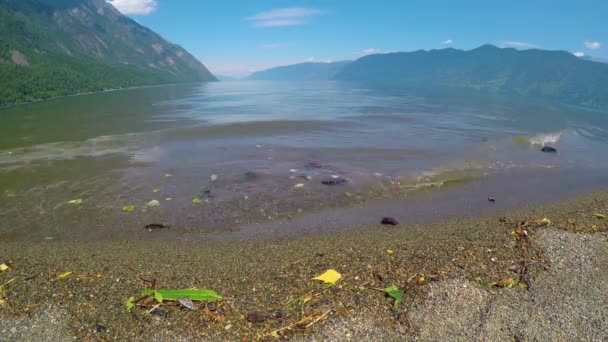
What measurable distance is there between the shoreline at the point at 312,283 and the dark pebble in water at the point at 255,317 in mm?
20

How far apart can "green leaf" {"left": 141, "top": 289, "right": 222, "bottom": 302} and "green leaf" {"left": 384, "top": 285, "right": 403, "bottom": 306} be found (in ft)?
10.4

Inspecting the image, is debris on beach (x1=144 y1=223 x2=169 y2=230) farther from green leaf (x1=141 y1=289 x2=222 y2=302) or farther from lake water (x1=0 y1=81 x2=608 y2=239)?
green leaf (x1=141 y1=289 x2=222 y2=302)

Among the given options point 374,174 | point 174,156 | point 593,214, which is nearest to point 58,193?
point 174,156

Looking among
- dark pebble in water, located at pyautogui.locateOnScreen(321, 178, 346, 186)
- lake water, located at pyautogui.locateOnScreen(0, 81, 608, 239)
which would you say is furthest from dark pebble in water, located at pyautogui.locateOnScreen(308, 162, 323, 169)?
dark pebble in water, located at pyautogui.locateOnScreen(321, 178, 346, 186)

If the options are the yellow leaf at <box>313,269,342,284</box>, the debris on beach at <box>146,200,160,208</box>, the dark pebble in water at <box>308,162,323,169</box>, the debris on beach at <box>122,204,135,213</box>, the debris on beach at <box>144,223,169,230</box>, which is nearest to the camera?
the yellow leaf at <box>313,269,342,284</box>

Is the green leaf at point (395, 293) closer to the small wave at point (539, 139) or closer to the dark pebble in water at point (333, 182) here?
the dark pebble in water at point (333, 182)

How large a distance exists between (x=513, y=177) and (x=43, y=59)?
489ft

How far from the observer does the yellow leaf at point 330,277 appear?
6.66 m

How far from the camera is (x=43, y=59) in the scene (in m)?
116

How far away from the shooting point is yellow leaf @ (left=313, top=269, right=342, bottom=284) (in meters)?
6.66

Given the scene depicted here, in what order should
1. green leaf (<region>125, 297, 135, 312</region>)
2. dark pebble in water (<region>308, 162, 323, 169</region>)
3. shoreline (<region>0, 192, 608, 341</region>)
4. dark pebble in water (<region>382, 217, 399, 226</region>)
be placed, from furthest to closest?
1. dark pebble in water (<region>308, 162, 323, 169</region>)
2. dark pebble in water (<region>382, 217, 399, 226</region>)
3. green leaf (<region>125, 297, 135, 312</region>)
4. shoreline (<region>0, 192, 608, 341</region>)

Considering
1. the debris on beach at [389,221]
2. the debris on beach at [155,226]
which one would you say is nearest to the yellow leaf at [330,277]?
the debris on beach at [389,221]

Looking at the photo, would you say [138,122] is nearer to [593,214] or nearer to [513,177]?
[513,177]

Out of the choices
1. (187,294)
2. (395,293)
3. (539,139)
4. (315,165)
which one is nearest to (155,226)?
(187,294)
